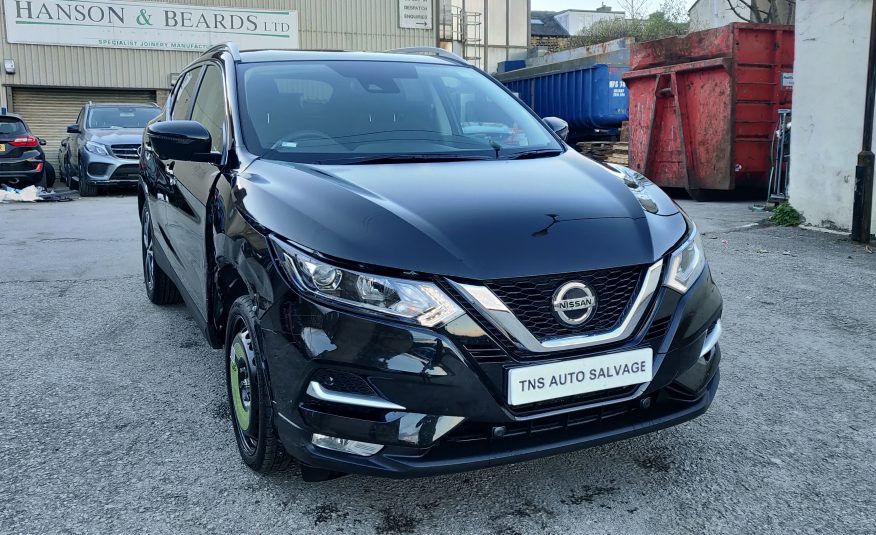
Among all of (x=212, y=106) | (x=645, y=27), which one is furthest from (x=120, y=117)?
(x=645, y=27)

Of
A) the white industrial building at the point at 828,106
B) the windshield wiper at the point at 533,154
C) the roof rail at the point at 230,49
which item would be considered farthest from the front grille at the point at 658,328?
the white industrial building at the point at 828,106

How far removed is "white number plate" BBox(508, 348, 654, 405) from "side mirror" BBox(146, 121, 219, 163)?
1.73 meters

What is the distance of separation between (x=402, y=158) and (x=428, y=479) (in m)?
1.25

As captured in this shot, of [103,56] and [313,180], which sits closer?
[313,180]

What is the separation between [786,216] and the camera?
8.76m

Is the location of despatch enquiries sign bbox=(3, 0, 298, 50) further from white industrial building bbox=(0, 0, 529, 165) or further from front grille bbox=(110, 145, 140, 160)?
front grille bbox=(110, 145, 140, 160)

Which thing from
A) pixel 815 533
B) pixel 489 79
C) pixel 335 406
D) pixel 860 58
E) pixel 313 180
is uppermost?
pixel 860 58

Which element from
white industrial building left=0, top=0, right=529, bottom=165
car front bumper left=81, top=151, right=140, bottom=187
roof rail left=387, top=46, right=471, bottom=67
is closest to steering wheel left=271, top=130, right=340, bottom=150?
roof rail left=387, top=46, right=471, bottom=67

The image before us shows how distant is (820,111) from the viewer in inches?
322

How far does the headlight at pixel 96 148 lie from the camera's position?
14.0 meters

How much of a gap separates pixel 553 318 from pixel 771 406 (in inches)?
68.0

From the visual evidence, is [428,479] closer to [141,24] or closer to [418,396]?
[418,396]

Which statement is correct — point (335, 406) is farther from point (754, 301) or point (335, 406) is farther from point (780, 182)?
point (780, 182)

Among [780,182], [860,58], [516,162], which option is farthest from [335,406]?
[780,182]
